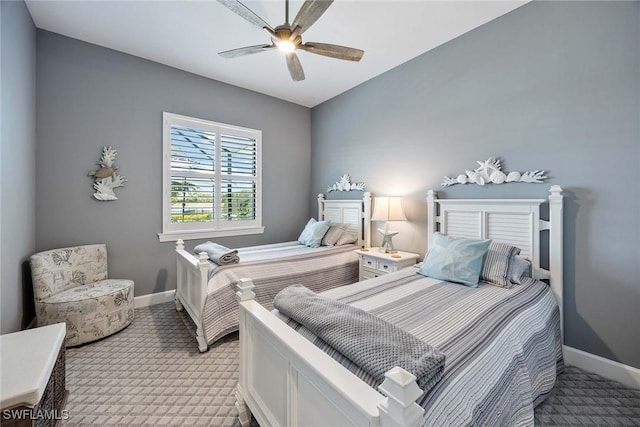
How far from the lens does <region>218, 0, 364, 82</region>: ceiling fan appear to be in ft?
5.38

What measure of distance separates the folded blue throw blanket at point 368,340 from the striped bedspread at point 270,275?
1139 mm

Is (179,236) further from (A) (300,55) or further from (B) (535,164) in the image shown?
(B) (535,164)

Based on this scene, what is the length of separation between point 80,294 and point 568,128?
14.6 feet

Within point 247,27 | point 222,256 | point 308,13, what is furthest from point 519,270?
point 247,27

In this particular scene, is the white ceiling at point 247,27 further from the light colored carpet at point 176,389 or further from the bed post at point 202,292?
the light colored carpet at point 176,389

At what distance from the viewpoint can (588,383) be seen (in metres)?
1.88

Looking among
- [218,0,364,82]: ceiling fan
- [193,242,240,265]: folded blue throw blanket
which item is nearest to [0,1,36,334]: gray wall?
[193,242,240,265]: folded blue throw blanket

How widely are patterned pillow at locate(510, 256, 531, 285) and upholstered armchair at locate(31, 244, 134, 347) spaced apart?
3.50 metres

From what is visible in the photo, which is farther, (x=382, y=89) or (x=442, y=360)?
(x=382, y=89)

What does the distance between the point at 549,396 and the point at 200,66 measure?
15.2 ft

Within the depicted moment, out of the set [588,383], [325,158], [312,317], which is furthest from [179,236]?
[588,383]

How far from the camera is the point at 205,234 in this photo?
11.9 ft

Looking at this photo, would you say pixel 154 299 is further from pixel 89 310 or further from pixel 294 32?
pixel 294 32

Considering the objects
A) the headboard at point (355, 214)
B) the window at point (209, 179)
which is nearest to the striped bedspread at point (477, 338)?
the headboard at point (355, 214)
